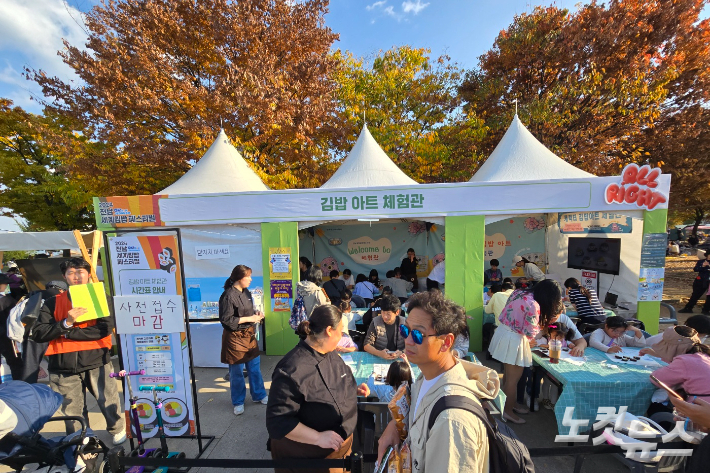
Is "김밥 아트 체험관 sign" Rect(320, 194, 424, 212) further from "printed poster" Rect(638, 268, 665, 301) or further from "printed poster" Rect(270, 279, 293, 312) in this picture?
"printed poster" Rect(638, 268, 665, 301)

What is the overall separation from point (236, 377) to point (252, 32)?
8.61 metres

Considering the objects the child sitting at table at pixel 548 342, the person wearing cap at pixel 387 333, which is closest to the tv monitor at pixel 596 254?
the child sitting at table at pixel 548 342

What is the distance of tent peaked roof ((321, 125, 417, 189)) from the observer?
654cm

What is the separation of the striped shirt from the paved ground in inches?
Result: 78.3

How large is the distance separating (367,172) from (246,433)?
5.15 m

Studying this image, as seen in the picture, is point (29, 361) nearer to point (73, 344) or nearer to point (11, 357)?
point (11, 357)

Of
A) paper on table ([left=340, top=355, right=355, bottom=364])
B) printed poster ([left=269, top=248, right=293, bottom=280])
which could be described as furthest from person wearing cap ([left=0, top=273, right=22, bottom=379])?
paper on table ([left=340, top=355, right=355, bottom=364])

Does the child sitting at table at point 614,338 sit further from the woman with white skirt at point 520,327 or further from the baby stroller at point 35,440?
the baby stroller at point 35,440

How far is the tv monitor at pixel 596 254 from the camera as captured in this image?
6.02 metres

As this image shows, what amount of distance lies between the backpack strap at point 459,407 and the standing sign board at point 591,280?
7.16 meters

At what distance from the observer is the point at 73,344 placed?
2898 millimetres

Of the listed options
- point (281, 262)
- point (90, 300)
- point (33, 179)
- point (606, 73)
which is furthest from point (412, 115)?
point (33, 179)

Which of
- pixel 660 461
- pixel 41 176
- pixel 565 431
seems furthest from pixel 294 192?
pixel 41 176

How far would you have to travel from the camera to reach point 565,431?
298 cm
